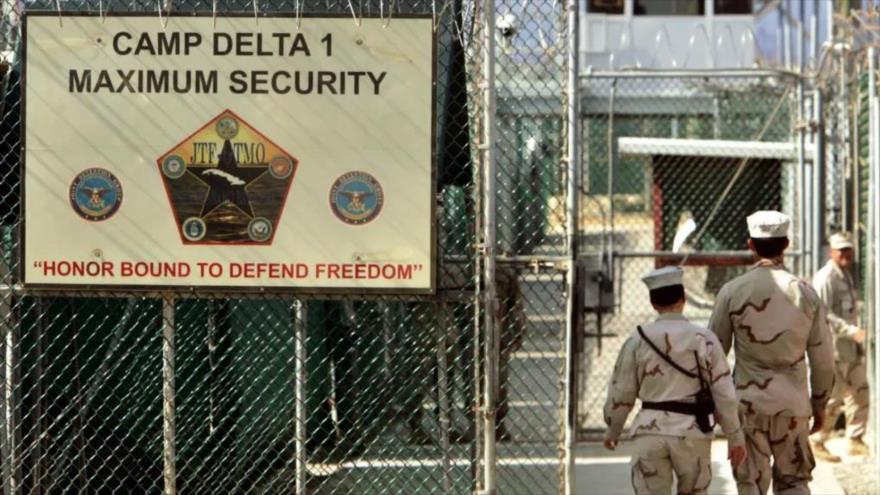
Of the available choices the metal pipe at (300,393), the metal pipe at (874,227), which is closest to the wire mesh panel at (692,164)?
Answer: the metal pipe at (874,227)

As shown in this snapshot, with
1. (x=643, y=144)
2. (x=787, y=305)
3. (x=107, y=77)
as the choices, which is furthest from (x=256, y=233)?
(x=643, y=144)

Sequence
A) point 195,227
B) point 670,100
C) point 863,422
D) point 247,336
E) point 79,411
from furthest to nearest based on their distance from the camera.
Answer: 1. point 670,100
2. point 863,422
3. point 247,336
4. point 79,411
5. point 195,227

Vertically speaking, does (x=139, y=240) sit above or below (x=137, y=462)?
above

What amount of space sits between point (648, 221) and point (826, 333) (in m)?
8.38

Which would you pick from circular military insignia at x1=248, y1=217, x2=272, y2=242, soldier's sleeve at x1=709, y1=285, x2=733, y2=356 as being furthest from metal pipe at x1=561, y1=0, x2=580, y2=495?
circular military insignia at x1=248, y1=217, x2=272, y2=242

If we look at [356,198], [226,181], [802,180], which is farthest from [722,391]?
[802,180]

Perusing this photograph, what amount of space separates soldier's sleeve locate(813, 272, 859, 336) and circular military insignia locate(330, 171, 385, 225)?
480 centimetres

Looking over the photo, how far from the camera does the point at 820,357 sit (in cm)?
764

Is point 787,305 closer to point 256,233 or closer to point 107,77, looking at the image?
point 256,233

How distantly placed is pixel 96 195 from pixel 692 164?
8333 millimetres

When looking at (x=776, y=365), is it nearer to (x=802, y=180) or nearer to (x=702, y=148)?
(x=802, y=180)

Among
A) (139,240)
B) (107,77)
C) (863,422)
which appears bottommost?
(863,422)

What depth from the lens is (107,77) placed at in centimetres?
696

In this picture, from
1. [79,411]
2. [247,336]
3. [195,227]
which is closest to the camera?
[195,227]
